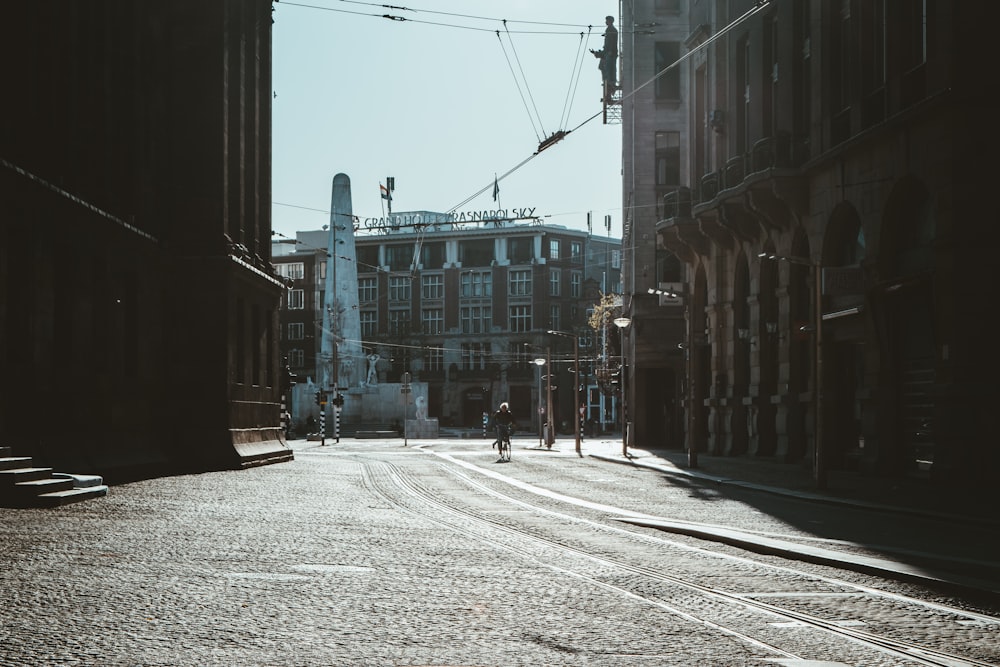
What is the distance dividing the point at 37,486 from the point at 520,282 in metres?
99.7

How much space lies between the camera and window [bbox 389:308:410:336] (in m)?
114

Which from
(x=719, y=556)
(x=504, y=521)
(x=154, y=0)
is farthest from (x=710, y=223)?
(x=719, y=556)

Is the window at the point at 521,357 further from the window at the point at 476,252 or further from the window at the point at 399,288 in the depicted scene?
the window at the point at 399,288

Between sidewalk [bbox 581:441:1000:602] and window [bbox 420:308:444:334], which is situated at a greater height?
window [bbox 420:308:444:334]

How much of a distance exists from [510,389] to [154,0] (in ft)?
276

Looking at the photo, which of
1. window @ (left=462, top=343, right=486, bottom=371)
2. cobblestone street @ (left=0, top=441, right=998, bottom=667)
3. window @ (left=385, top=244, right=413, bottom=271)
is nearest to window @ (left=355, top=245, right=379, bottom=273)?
window @ (left=385, top=244, right=413, bottom=271)

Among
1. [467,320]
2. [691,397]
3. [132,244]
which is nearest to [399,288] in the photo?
[467,320]

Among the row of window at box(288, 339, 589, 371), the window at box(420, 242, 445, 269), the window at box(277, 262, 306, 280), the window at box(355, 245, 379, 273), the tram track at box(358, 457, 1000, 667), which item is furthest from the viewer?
the window at box(277, 262, 306, 280)

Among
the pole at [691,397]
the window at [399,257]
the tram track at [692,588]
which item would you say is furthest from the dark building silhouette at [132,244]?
the window at [399,257]

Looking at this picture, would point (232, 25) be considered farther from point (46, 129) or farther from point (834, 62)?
point (834, 62)

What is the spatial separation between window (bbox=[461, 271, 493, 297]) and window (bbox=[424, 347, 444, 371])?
578 cm

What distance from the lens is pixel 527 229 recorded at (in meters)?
114

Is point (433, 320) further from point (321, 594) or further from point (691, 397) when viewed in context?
point (321, 594)

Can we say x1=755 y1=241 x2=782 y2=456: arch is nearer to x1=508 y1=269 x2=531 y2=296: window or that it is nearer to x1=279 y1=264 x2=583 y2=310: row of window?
x1=279 y1=264 x2=583 y2=310: row of window
